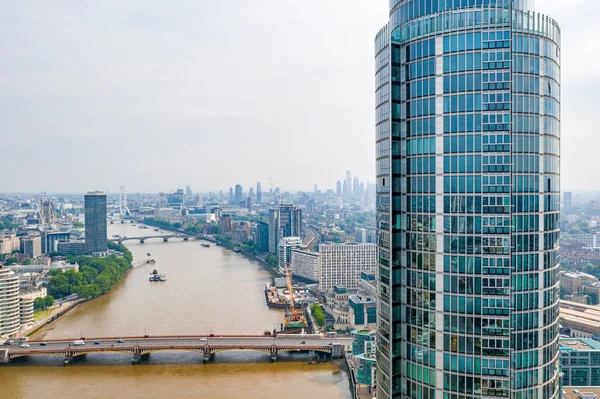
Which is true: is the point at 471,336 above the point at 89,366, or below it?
above

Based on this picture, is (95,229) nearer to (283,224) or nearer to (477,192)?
(283,224)

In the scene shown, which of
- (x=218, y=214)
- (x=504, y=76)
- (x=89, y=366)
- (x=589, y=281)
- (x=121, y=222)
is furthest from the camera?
(x=121, y=222)

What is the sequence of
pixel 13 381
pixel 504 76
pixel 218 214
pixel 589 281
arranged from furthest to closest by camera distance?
1. pixel 218 214
2. pixel 589 281
3. pixel 13 381
4. pixel 504 76

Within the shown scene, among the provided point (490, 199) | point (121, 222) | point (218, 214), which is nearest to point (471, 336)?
point (490, 199)

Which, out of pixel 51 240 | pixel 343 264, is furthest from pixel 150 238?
pixel 343 264

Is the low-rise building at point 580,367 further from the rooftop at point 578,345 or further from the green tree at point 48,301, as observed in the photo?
the green tree at point 48,301

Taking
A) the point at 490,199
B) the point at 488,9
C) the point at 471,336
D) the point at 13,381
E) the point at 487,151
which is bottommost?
the point at 13,381

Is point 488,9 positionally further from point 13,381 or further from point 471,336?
point 13,381
